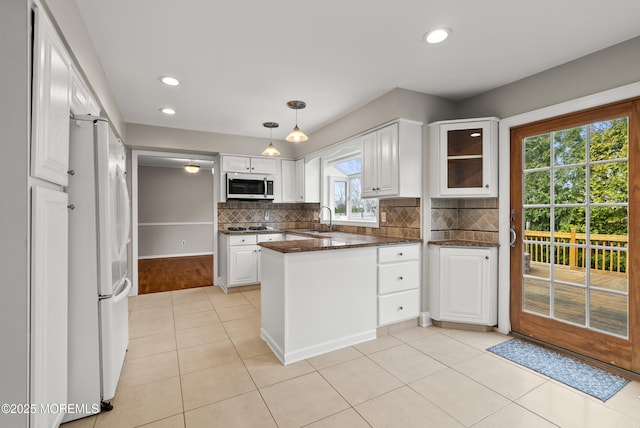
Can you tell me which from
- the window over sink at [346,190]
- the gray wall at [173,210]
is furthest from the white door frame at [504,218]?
the gray wall at [173,210]

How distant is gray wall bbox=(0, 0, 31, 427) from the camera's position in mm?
1069

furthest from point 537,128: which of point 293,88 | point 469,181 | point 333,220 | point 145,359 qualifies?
point 145,359

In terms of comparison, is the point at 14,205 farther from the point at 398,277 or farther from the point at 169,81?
the point at 398,277

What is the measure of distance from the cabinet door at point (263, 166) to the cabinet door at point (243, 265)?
1267mm

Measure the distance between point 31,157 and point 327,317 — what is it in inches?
85.6

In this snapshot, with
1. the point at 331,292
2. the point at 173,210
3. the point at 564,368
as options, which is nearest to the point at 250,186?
the point at 331,292

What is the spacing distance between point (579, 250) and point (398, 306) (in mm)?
1595

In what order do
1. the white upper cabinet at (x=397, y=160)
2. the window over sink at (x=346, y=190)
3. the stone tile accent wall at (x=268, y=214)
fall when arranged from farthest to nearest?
the stone tile accent wall at (x=268, y=214) → the window over sink at (x=346, y=190) → the white upper cabinet at (x=397, y=160)

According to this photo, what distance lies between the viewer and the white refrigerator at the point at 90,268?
172 cm

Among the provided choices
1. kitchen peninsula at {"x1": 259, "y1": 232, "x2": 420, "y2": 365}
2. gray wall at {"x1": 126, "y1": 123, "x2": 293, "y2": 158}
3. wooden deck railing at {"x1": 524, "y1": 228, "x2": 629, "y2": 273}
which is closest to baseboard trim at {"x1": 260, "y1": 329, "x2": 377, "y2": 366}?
kitchen peninsula at {"x1": 259, "y1": 232, "x2": 420, "y2": 365}

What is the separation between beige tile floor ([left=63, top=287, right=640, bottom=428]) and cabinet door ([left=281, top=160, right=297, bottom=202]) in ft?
8.80

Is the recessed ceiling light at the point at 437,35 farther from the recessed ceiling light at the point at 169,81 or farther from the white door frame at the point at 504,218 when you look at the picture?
the recessed ceiling light at the point at 169,81

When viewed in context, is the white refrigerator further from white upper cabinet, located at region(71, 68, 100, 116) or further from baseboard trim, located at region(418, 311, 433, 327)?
baseboard trim, located at region(418, 311, 433, 327)

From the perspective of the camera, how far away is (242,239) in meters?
4.55
